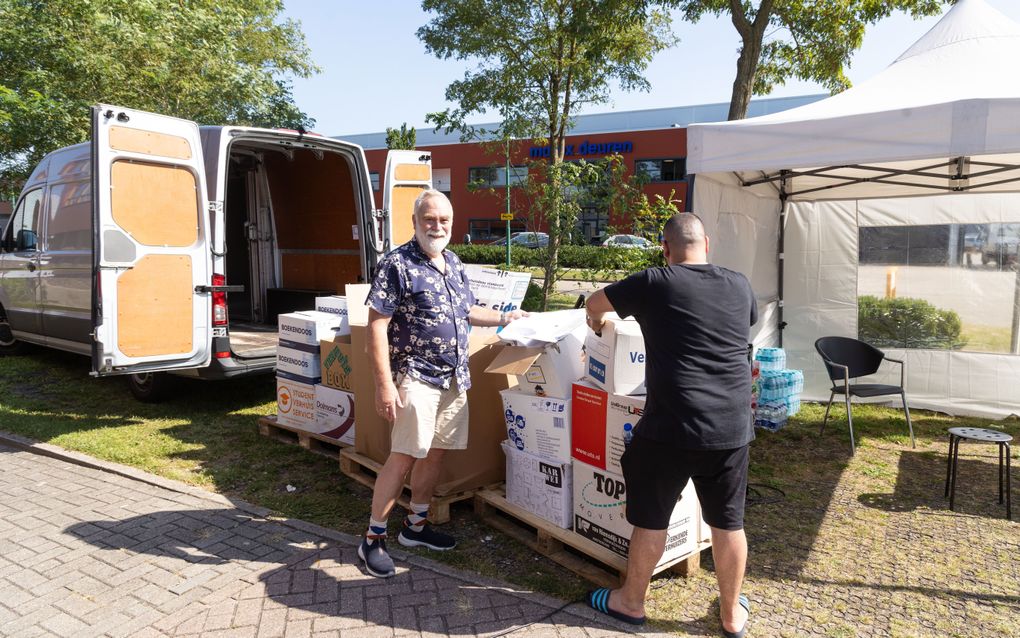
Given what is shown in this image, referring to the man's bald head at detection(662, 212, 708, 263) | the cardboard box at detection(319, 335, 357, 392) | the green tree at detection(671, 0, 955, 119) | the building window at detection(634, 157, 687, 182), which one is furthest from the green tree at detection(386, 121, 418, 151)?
the man's bald head at detection(662, 212, 708, 263)

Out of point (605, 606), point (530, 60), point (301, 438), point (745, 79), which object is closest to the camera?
point (605, 606)

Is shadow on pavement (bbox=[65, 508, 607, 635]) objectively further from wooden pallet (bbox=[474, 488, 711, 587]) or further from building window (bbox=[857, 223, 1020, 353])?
building window (bbox=[857, 223, 1020, 353])

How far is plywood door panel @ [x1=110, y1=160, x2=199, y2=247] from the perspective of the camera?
14.9ft

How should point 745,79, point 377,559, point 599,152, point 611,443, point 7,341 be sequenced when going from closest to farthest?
point 611,443 < point 377,559 < point 745,79 < point 7,341 < point 599,152

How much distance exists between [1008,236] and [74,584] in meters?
7.64

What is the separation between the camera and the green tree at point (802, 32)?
25.8ft

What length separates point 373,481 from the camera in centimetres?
403

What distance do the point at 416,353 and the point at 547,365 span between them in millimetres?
664

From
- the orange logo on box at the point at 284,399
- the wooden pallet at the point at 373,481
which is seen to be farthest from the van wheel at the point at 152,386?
the wooden pallet at the point at 373,481

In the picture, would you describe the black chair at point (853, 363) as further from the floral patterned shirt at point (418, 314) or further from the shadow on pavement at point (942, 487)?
the floral patterned shirt at point (418, 314)

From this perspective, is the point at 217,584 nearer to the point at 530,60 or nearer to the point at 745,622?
the point at 745,622

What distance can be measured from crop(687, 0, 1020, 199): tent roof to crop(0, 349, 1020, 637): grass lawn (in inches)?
82.6

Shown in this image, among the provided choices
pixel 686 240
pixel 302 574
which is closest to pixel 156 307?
pixel 302 574

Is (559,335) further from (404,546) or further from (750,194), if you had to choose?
(750,194)
